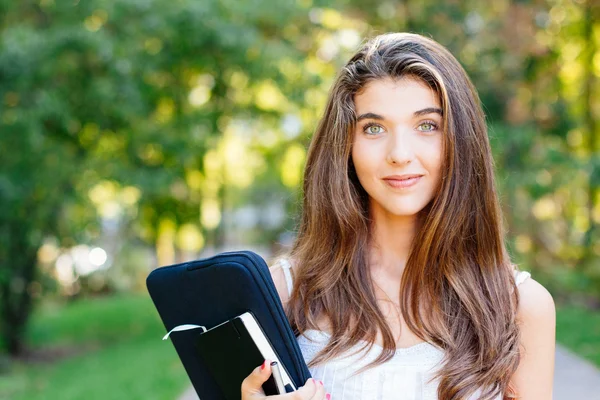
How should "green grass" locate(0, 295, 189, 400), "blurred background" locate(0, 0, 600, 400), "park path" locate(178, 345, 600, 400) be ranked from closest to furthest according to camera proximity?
1. "park path" locate(178, 345, 600, 400)
2. "green grass" locate(0, 295, 189, 400)
3. "blurred background" locate(0, 0, 600, 400)

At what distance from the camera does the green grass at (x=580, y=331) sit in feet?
26.6

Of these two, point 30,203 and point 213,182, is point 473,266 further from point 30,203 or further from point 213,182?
point 213,182

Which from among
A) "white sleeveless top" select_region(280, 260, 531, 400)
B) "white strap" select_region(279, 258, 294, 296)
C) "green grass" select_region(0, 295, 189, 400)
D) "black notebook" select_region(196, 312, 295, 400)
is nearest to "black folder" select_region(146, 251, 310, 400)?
"black notebook" select_region(196, 312, 295, 400)

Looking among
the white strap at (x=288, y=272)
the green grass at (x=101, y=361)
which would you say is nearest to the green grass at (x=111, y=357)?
the green grass at (x=101, y=361)

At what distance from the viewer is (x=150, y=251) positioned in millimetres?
22484

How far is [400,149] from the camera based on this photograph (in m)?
2.07

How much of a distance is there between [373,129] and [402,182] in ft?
0.58

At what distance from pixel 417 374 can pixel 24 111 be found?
22.3 ft

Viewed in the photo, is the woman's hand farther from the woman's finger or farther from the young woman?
the young woman

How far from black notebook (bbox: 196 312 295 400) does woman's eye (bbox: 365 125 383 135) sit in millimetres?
644

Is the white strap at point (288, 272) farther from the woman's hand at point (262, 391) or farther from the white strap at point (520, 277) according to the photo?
the white strap at point (520, 277)

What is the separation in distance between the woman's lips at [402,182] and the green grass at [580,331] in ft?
20.1

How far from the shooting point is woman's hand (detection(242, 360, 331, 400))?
1.87 m

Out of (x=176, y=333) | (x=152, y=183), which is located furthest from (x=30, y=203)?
(x=176, y=333)
